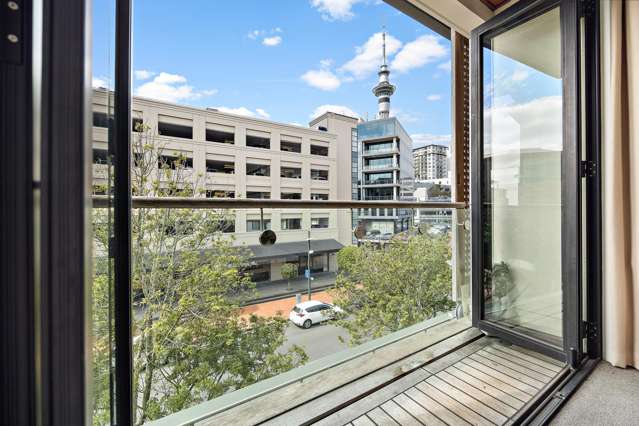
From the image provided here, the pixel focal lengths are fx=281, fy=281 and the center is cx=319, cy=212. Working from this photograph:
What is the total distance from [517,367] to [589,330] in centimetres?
50

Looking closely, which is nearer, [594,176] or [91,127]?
[91,127]

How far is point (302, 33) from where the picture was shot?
499 centimetres

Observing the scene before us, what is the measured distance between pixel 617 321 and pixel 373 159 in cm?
270

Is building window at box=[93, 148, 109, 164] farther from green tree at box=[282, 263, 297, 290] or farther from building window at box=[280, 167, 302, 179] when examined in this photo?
building window at box=[280, 167, 302, 179]

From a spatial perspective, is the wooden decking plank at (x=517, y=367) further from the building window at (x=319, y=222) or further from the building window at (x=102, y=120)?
the building window at (x=102, y=120)

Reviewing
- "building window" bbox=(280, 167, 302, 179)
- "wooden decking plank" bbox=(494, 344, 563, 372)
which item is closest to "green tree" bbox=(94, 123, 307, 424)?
"wooden decking plank" bbox=(494, 344, 563, 372)

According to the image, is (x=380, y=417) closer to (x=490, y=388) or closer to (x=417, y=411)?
(x=417, y=411)

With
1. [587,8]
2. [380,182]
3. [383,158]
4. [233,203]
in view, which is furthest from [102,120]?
[383,158]

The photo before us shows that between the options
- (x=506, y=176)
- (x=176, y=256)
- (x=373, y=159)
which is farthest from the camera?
(x=373, y=159)

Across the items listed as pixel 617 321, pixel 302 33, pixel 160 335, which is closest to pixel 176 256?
pixel 160 335

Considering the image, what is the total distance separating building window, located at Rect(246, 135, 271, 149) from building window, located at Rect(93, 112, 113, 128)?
2.41m

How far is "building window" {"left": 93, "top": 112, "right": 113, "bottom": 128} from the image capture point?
525 millimetres

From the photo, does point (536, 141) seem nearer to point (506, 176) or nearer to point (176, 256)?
point (506, 176)

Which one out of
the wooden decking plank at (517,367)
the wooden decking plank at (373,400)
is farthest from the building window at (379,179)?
the wooden decking plank at (373,400)
